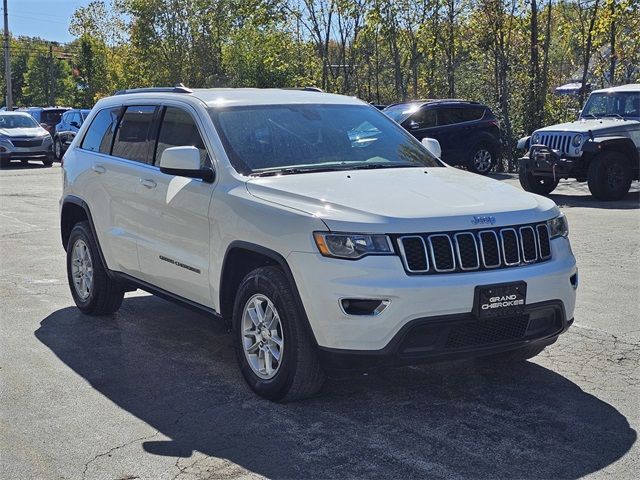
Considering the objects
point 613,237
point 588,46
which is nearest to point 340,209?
point 613,237

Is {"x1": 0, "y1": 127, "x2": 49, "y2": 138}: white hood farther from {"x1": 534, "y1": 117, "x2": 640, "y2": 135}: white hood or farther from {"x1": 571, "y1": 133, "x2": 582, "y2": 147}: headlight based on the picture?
{"x1": 571, "y1": 133, "x2": 582, "y2": 147}: headlight

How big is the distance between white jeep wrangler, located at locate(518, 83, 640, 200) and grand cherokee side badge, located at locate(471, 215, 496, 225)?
1128cm

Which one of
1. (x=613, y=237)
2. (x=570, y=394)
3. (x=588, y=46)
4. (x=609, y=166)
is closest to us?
(x=570, y=394)

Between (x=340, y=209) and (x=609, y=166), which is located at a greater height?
(x=340, y=209)

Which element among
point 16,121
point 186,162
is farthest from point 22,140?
point 186,162

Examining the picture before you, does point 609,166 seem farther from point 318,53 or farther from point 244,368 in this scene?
point 318,53

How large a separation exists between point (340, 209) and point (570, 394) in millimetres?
1749

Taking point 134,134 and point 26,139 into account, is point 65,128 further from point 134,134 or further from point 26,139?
point 134,134

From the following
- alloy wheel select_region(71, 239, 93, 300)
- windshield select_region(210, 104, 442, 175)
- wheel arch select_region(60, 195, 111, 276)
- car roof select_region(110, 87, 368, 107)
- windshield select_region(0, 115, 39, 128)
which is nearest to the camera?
windshield select_region(210, 104, 442, 175)

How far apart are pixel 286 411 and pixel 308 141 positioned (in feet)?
6.16

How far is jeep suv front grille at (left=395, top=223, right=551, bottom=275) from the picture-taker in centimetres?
480

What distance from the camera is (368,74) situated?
33.2 m

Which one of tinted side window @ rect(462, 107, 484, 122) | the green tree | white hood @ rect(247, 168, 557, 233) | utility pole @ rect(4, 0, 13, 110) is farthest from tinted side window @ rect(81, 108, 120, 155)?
the green tree

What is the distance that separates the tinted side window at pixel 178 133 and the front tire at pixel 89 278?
1.24 meters
